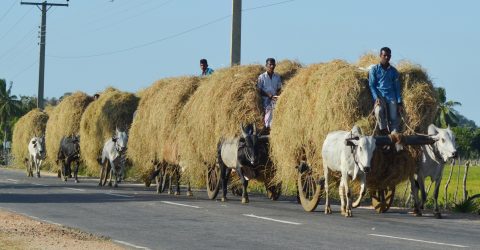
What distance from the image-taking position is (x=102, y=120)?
34.2 meters

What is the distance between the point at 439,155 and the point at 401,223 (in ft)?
7.43

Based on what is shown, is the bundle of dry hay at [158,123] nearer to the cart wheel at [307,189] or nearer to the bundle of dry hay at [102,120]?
the bundle of dry hay at [102,120]

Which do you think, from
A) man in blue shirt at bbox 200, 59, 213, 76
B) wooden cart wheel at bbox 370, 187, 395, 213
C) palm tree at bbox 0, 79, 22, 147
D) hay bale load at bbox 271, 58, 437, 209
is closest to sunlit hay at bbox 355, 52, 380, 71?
hay bale load at bbox 271, 58, 437, 209

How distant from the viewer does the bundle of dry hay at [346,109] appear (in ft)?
62.9

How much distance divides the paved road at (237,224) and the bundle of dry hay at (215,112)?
1073 millimetres

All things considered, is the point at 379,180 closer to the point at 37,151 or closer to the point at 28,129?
the point at 37,151

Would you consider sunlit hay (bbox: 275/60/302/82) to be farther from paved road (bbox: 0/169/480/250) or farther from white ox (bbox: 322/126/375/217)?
white ox (bbox: 322/126/375/217)

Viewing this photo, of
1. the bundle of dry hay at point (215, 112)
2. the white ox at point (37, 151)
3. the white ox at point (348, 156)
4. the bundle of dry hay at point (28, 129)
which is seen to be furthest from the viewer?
the bundle of dry hay at point (28, 129)

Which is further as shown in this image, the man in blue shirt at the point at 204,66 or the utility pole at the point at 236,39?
the utility pole at the point at 236,39

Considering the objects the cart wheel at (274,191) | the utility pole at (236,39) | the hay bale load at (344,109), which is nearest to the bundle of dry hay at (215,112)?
the cart wheel at (274,191)

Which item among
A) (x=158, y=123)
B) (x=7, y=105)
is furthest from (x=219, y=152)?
(x=7, y=105)

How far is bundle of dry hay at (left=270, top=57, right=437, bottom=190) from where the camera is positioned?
19172mm

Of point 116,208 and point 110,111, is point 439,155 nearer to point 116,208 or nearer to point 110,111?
point 116,208

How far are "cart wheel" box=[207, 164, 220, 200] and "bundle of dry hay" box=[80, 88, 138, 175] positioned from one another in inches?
350
